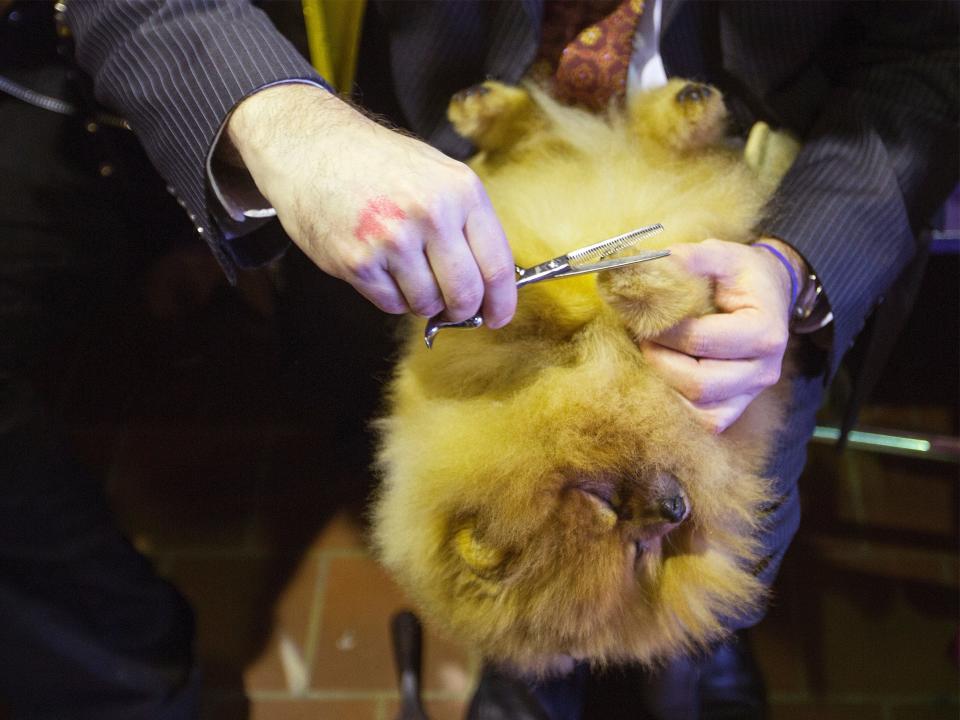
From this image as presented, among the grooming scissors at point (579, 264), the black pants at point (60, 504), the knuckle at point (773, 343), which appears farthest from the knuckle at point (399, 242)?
the black pants at point (60, 504)

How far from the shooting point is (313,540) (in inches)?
66.7

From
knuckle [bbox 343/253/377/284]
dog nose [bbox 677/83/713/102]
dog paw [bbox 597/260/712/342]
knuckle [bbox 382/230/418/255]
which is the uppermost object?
knuckle [bbox 382/230/418/255]

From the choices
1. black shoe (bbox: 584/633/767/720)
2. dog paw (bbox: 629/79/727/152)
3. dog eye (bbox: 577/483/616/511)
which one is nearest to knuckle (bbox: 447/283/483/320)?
dog eye (bbox: 577/483/616/511)

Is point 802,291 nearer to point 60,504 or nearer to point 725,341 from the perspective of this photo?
point 725,341

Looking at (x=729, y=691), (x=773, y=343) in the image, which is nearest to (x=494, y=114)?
(x=773, y=343)

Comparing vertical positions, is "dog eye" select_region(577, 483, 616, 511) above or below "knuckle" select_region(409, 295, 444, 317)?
below

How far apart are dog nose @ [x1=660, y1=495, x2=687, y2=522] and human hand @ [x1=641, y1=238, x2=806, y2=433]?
0.11 meters

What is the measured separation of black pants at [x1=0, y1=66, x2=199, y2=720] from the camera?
44.6 inches

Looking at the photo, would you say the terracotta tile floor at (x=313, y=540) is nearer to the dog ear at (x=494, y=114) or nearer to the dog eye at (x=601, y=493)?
the dog ear at (x=494, y=114)

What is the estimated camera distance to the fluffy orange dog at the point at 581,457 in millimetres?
765

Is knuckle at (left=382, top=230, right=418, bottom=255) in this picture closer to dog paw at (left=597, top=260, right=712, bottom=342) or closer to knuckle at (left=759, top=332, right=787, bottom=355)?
dog paw at (left=597, top=260, right=712, bottom=342)

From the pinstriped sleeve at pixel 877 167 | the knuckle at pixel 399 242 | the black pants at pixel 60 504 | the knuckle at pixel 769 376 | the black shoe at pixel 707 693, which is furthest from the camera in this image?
the black shoe at pixel 707 693

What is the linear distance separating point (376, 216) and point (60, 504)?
944mm

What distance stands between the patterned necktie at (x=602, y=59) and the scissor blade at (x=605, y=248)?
14.5 inches
